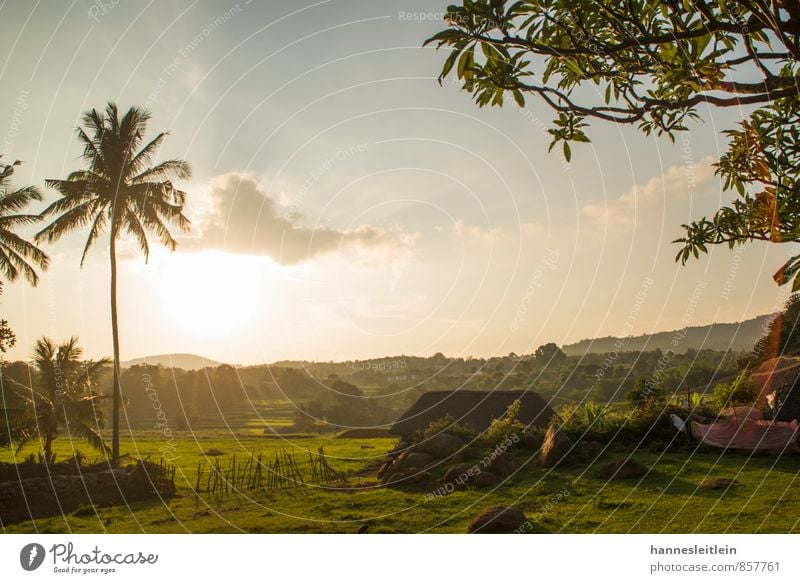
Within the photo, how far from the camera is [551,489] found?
15.4m

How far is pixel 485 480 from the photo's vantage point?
16.6 meters

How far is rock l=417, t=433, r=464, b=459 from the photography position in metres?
20.6

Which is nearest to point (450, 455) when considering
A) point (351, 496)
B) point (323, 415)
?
point (351, 496)

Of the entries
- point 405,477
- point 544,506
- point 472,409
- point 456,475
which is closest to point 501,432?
point 456,475

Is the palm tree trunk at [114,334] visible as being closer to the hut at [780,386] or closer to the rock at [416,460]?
the rock at [416,460]

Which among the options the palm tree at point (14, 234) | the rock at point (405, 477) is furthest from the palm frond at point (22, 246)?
the rock at point (405, 477)

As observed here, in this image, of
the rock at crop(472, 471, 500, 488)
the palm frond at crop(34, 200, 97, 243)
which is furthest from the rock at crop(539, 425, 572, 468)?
the palm frond at crop(34, 200, 97, 243)

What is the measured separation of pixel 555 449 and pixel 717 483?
17.6 feet

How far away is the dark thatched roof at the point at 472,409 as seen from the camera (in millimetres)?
30938

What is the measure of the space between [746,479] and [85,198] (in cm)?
2859

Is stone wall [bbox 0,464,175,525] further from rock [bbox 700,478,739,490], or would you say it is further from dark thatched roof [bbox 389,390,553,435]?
rock [bbox 700,478,739,490]

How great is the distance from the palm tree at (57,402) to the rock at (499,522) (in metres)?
15.9

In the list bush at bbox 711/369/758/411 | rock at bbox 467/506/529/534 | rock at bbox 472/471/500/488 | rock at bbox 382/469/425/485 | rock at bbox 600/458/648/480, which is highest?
bush at bbox 711/369/758/411

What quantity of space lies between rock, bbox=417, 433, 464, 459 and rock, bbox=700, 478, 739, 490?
9152 mm
